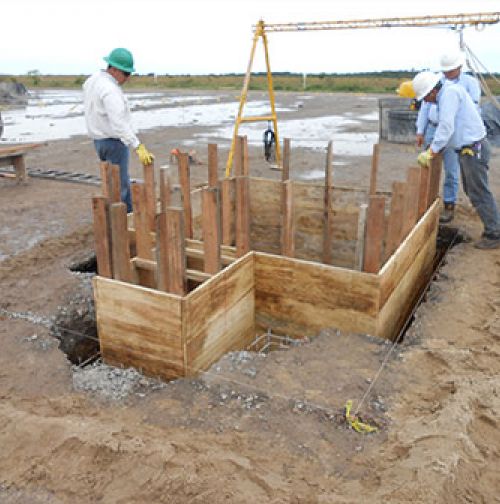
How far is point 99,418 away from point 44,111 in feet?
70.9

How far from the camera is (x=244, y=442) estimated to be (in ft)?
8.93

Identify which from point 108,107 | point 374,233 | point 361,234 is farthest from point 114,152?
point 374,233

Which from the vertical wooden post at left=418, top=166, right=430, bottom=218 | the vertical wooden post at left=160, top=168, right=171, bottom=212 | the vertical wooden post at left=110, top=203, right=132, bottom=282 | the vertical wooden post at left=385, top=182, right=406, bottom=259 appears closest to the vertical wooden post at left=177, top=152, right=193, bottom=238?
the vertical wooden post at left=160, top=168, right=171, bottom=212

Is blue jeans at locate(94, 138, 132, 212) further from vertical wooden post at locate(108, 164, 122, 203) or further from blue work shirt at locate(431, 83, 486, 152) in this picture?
blue work shirt at locate(431, 83, 486, 152)

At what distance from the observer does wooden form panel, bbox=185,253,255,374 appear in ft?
10.9

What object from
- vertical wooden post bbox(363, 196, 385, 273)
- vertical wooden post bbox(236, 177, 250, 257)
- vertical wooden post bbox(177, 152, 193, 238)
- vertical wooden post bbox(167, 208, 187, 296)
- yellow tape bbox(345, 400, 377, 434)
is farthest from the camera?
vertical wooden post bbox(177, 152, 193, 238)

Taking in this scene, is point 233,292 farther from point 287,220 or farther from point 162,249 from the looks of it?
point 287,220

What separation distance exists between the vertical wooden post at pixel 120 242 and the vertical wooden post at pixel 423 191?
309 centimetres

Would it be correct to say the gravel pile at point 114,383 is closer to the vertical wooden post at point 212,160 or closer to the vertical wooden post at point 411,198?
the vertical wooden post at point 212,160

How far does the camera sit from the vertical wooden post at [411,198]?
4695mm

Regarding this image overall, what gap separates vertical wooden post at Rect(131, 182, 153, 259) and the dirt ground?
775mm

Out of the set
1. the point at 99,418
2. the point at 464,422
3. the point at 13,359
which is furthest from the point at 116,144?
the point at 464,422

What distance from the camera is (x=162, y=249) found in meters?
3.47

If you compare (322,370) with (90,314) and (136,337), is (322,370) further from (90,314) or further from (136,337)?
(90,314)
